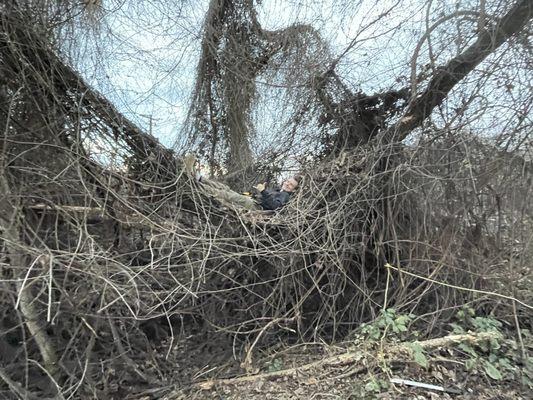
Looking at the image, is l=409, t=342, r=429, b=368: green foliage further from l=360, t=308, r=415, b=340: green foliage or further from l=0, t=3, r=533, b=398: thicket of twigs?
l=0, t=3, r=533, b=398: thicket of twigs

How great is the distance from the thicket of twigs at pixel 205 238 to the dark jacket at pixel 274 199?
10.1 inches

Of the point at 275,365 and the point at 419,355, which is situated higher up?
the point at 419,355

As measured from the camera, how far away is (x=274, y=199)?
15.3 ft

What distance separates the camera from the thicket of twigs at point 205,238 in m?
3.29

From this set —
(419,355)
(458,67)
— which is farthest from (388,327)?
(458,67)

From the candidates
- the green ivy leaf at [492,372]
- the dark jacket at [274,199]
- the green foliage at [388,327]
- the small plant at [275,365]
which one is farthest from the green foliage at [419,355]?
the dark jacket at [274,199]

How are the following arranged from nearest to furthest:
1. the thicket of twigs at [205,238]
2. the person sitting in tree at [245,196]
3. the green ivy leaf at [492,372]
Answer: the green ivy leaf at [492,372], the thicket of twigs at [205,238], the person sitting in tree at [245,196]

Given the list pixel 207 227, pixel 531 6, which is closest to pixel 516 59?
pixel 531 6

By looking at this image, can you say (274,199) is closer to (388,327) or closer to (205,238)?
(205,238)

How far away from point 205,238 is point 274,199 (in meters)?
1.19

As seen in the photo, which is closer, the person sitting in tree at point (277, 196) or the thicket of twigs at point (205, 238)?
the thicket of twigs at point (205, 238)

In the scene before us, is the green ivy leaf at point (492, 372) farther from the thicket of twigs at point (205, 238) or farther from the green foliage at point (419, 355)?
the thicket of twigs at point (205, 238)

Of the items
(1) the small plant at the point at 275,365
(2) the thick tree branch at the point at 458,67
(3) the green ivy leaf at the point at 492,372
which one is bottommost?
(1) the small plant at the point at 275,365

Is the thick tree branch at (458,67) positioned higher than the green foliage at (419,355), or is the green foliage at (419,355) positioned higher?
the thick tree branch at (458,67)
